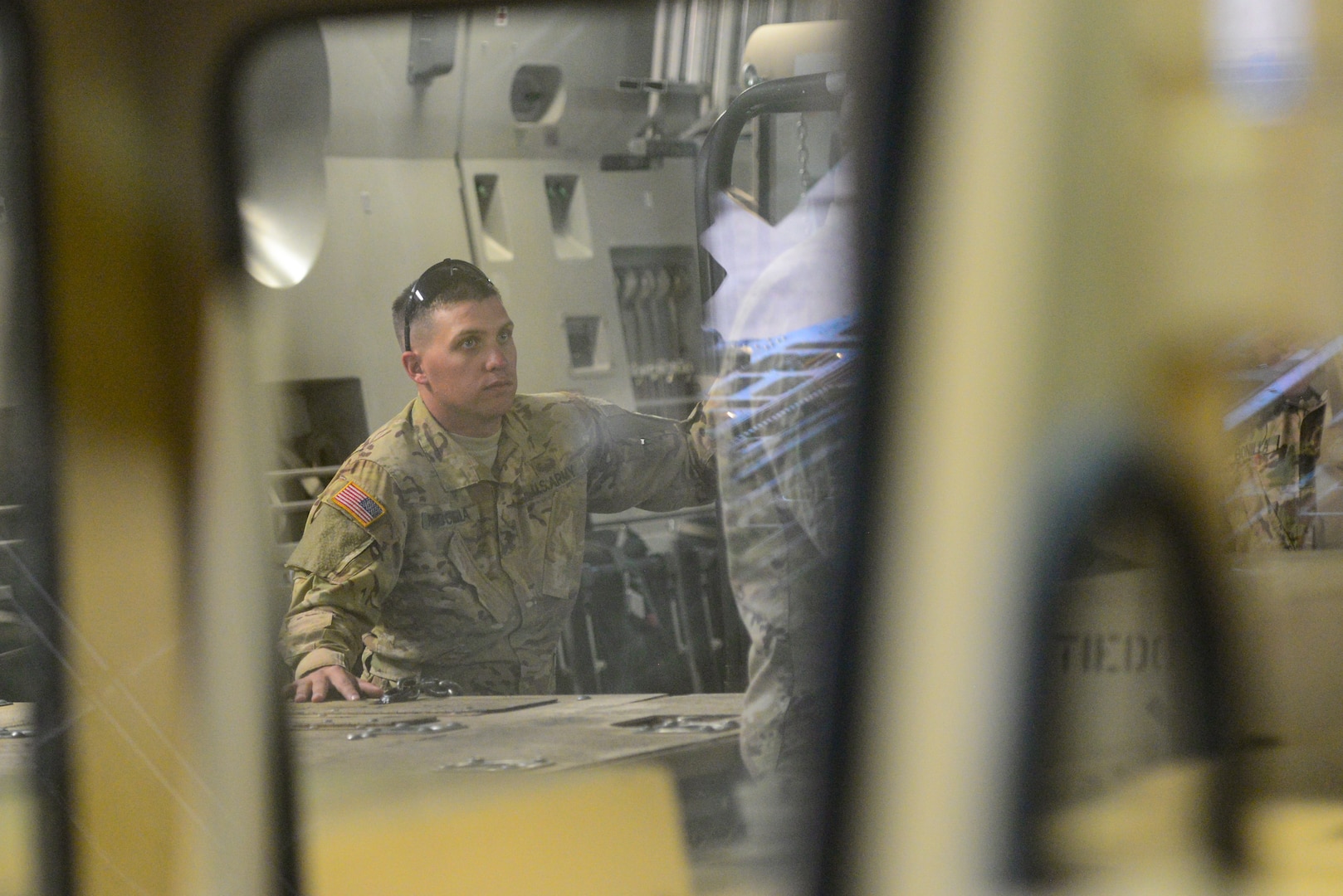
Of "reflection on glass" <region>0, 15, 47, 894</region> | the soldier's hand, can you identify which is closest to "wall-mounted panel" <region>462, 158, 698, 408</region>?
the soldier's hand

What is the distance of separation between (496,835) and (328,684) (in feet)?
0.91

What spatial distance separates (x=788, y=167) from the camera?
4.53ft

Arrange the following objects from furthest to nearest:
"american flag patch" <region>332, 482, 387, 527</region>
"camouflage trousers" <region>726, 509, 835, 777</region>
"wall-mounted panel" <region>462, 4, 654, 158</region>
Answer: "american flag patch" <region>332, 482, 387, 527</region> → "wall-mounted panel" <region>462, 4, 654, 158</region> → "camouflage trousers" <region>726, 509, 835, 777</region>

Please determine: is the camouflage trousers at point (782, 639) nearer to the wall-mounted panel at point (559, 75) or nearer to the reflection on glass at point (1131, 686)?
the reflection on glass at point (1131, 686)

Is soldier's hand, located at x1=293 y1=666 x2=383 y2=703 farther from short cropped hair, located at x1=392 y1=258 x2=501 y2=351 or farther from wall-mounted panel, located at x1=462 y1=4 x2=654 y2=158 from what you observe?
wall-mounted panel, located at x1=462 y1=4 x2=654 y2=158

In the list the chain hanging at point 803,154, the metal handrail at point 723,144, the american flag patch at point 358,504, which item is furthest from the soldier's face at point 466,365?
the chain hanging at point 803,154

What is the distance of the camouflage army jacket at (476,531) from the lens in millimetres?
1511

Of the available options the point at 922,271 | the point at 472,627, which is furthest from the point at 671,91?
the point at 472,627

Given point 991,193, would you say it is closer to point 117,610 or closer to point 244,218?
point 244,218

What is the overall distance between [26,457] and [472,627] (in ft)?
1.98

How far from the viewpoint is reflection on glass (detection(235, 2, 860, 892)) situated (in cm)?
141

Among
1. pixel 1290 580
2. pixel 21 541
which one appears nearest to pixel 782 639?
pixel 1290 580

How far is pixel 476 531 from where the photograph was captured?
152 cm

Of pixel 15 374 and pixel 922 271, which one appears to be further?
pixel 15 374
